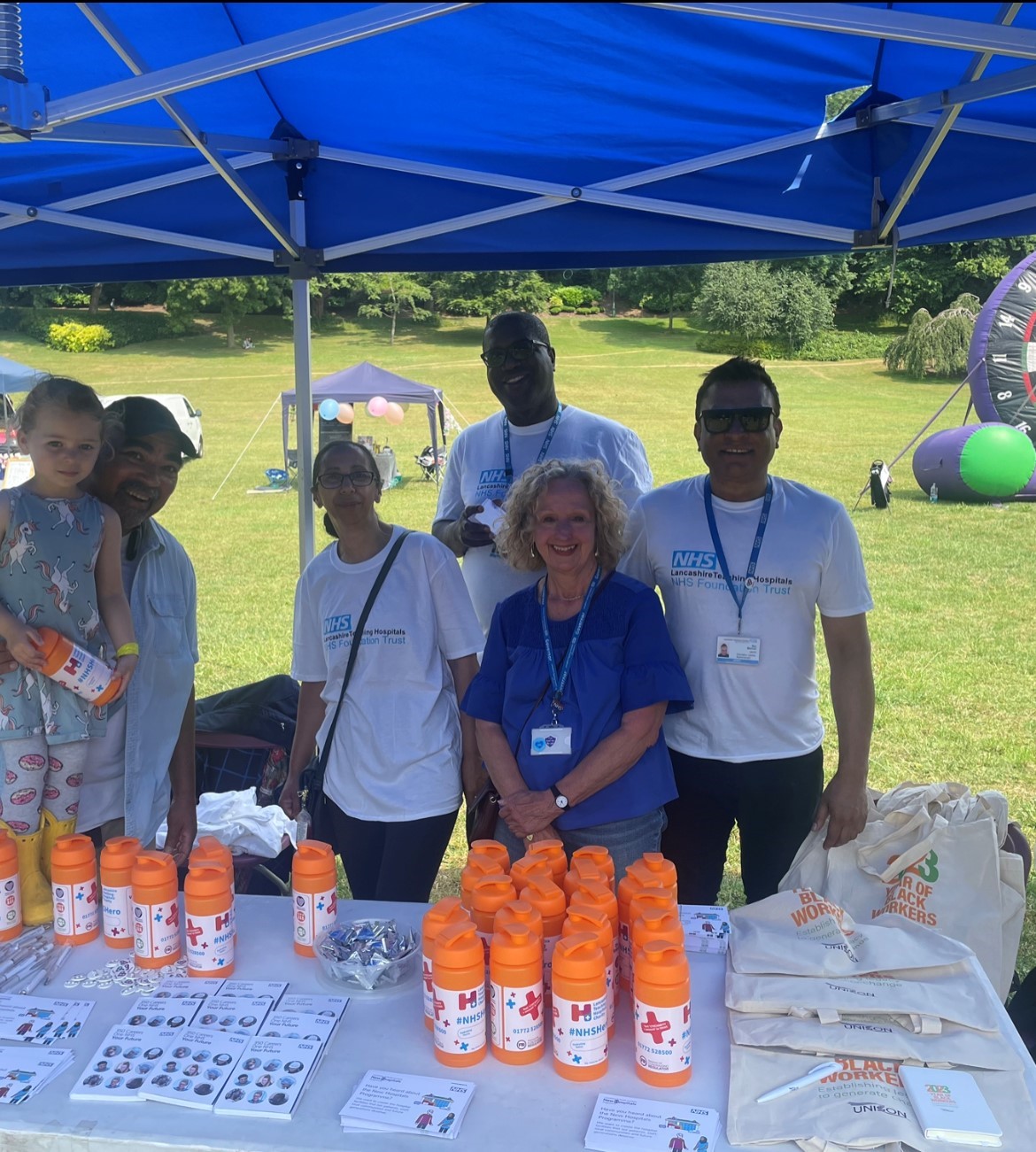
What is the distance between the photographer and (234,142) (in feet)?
9.55

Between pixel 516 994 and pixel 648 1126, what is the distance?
0.81 ft

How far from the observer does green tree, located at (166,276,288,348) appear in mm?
36250

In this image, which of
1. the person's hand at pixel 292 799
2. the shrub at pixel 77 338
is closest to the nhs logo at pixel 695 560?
the person's hand at pixel 292 799

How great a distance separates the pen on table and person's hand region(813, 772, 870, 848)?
1.06 metres

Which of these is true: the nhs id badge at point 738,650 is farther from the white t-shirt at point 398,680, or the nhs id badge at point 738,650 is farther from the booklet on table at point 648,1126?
the booklet on table at point 648,1126

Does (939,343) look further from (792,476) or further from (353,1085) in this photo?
(353,1085)

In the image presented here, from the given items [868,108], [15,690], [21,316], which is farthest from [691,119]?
[21,316]

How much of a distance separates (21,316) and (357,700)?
3895cm

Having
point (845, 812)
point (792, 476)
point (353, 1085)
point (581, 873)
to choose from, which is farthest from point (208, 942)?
point (792, 476)

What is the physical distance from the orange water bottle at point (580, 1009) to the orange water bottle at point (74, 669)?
1.30m

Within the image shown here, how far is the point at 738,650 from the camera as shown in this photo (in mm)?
2438

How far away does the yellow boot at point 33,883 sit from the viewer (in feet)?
6.65

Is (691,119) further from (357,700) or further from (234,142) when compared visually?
(357,700)

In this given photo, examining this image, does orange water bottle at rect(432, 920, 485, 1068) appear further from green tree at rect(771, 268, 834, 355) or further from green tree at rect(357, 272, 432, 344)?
green tree at rect(357, 272, 432, 344)
